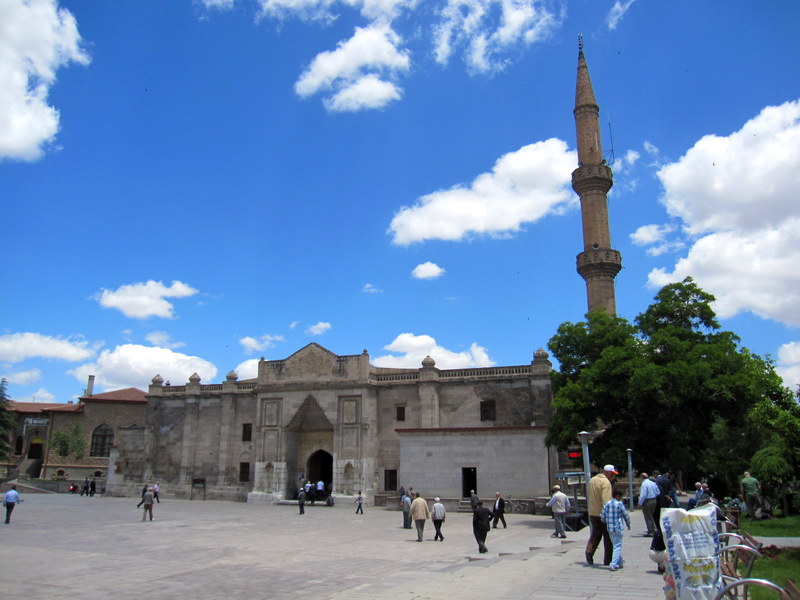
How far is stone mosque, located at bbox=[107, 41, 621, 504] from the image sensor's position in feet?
98.7

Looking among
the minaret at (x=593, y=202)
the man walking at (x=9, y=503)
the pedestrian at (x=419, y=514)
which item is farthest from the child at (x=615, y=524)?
the minaret at (x=593, y=202)

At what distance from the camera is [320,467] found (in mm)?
40875

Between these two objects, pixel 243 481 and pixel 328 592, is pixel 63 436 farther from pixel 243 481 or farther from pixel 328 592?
pixel 328 592

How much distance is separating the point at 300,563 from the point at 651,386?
45.5ft

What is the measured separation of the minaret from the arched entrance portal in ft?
63.0

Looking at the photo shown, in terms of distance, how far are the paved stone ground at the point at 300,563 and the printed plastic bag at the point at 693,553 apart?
3004mm

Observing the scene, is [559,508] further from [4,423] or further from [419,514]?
[4,423]

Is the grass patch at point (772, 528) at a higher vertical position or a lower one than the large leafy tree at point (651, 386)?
lower

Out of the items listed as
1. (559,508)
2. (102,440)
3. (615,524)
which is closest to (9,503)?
(559,508)

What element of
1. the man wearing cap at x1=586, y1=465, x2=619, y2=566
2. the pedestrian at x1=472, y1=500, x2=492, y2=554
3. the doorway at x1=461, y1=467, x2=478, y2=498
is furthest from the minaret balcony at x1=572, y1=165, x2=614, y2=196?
the man wearing cap at x1=586, y1=465, x2=619, y2=566

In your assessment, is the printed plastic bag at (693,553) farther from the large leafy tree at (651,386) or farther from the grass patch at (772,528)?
the large leafy tree at (651,386)

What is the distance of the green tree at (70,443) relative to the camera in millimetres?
50938

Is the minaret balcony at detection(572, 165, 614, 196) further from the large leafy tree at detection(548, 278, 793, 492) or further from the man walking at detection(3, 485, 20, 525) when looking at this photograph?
the man walking at detection(3, 485, 20, 525)

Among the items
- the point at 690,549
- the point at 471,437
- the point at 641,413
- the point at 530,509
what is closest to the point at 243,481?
the point at 471,437
